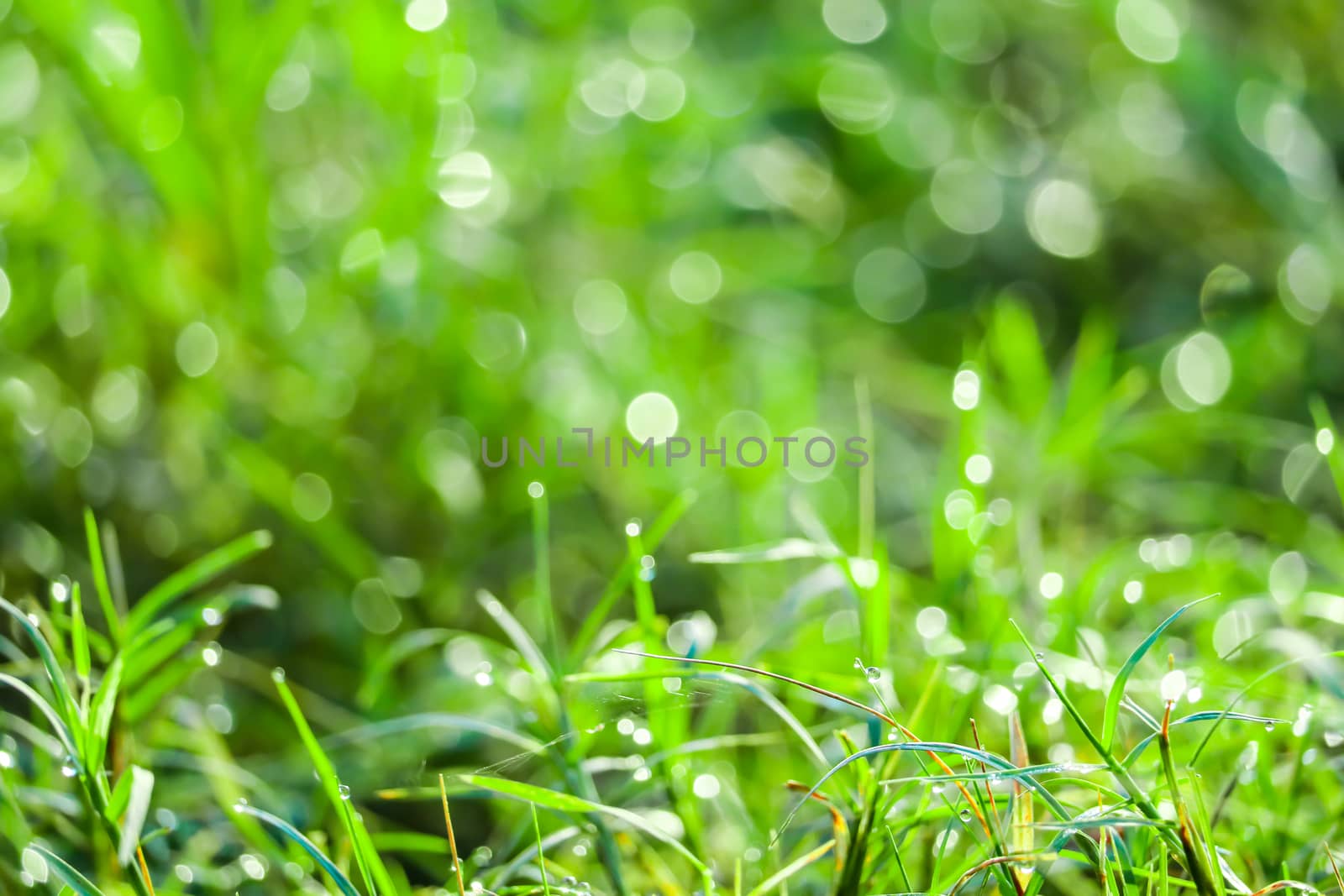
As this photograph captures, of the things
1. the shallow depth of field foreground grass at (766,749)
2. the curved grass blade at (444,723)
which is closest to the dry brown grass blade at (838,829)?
the shallow depth of field foreground grass at (766,749)

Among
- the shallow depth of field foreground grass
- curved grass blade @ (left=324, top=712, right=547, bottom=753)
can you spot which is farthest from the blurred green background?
curved grass blade @ (left=324, top=712, right=547, bottom=753)

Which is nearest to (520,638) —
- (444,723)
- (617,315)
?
(444,723)

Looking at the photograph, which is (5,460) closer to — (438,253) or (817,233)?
(438,253)

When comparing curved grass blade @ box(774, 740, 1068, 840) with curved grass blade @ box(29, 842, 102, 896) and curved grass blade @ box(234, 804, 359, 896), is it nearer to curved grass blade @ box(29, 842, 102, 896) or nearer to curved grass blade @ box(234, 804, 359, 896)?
curved grass blade @ box(234, 804, 359, 896)

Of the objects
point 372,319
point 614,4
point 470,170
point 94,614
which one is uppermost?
point 614,4

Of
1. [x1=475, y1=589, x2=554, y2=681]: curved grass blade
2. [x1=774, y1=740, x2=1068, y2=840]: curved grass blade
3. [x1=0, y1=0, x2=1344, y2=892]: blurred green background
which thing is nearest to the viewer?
[x1=774, y1=740, x2=1068, y2=840]: curved grass blade

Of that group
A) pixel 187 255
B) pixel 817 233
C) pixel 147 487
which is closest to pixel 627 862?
pixel 147 487

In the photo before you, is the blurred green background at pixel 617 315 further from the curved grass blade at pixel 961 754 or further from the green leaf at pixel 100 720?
the green leaf at pixel 100 720

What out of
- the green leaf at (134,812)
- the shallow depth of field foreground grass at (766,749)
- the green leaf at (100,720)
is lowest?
the shallow depth of field foreground grass at (766,749)

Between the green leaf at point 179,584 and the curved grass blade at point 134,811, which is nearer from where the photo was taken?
the curved grass blade at point 134,811
